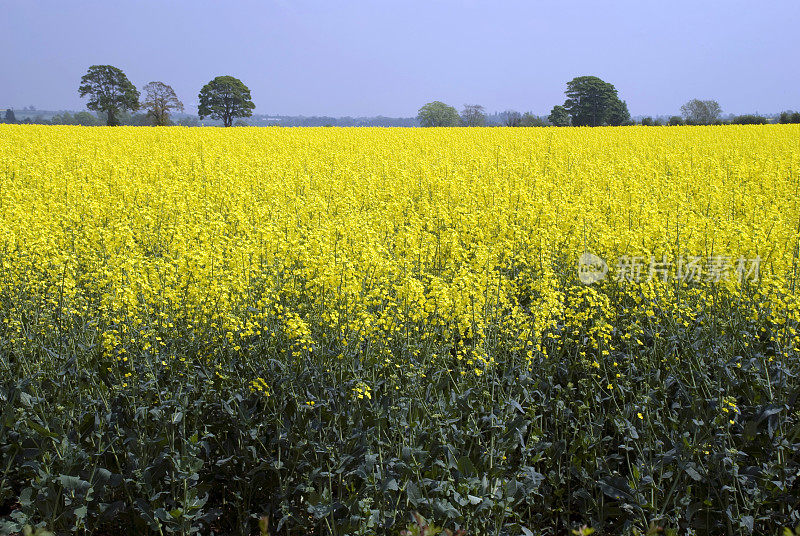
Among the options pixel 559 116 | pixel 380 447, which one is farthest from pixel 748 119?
pixel 380 447

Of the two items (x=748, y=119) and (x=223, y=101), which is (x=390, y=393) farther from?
(x=223, y=101)

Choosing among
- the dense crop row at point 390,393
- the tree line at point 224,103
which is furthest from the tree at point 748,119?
the dense crop row at point 390,393

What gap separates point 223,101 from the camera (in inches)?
2420

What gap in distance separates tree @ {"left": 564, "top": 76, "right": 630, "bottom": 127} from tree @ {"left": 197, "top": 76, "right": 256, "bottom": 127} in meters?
32.8

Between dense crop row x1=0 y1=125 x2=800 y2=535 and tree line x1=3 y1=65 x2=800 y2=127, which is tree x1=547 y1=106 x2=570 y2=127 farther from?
dense crop row x1=0 y1=125 x2=800 y2=535

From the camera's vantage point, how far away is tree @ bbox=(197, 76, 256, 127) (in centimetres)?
6062

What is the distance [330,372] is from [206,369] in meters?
1.02

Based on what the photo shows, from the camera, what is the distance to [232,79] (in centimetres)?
6284

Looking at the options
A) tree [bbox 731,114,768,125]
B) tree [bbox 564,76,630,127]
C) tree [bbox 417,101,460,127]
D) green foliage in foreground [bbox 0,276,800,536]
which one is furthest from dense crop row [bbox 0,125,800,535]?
tree [bbox 417,101,460,127]

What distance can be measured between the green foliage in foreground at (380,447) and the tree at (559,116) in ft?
161

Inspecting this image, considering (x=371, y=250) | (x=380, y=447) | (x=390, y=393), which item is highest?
(x=371, y=250)

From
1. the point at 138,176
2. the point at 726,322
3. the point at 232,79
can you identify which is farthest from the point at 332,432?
the point at 232,79

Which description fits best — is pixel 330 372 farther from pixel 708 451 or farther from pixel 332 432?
pixel 708 451

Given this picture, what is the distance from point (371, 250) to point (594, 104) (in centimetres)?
5721
